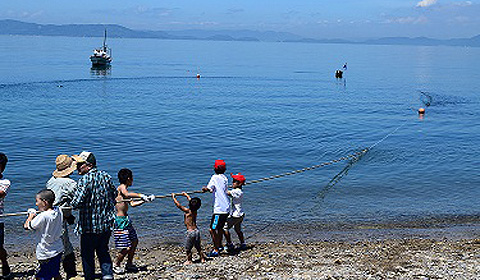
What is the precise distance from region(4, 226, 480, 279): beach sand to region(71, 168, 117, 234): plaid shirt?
2324 mm

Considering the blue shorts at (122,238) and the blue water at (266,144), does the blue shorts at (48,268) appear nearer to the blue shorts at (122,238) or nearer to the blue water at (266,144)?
the blue shorts at (122,238)

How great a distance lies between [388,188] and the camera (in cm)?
2164

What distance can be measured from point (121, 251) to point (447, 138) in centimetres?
3001

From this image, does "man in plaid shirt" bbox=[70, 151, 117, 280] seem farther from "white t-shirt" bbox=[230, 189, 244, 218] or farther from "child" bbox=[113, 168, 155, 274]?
"white t-shirt" bbox=[230, 189, 244, 218]

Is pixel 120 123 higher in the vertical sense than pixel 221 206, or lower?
lower

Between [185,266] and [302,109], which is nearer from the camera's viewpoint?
[185,266]

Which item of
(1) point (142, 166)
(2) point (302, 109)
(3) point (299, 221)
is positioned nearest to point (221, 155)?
(1) point (142, 166)

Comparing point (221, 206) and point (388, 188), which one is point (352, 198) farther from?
point (221, 206)

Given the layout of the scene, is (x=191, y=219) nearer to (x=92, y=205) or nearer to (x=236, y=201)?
(x=236, y=201)

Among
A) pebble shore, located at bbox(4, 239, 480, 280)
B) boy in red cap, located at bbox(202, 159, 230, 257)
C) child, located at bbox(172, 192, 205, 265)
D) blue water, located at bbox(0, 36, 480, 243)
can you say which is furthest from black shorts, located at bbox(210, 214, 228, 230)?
blue water, located at bbox(0, 36, 480, 243)

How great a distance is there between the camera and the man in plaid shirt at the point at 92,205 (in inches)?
323

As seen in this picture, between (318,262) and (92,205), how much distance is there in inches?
202

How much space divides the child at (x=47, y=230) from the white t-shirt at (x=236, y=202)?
4.12 metres

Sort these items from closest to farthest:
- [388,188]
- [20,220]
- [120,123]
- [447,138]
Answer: [20,220]
[388,188]
[447,138]
[120,123]
